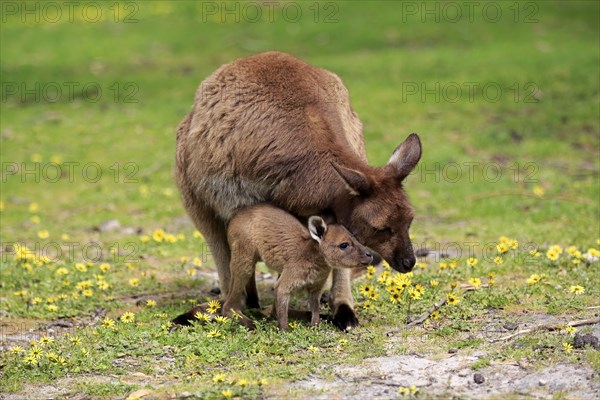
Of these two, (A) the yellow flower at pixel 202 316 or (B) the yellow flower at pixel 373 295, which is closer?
(A) the yellow flower at pixel 202 316

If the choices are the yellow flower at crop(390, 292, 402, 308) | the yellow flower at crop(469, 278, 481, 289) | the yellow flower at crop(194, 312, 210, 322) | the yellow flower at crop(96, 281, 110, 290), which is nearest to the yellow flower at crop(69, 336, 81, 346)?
the yellow flower at crop(194, 312, 210, 322)

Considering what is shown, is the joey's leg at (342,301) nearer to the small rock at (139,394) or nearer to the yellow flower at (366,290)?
the yellow flower at (366,290)

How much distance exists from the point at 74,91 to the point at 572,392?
13.7 m

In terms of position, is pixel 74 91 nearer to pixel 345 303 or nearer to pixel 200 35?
pixel 200 35

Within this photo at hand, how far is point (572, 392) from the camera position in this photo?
4.94 m

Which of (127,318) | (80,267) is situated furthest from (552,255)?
(80,267)

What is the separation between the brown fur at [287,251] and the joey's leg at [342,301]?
0.52ft

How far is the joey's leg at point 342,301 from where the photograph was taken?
6496mm

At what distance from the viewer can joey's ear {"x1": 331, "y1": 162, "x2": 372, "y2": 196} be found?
235 inches

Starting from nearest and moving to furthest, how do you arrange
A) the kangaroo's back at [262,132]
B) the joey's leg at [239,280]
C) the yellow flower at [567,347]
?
the yellow flower at [567,347], the kangaroo's back at [262,132], the joey's leg at [239,280]

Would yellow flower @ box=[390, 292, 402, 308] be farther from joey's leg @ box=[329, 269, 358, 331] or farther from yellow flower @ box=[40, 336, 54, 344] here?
yellow flower @ box=[40, 336, 54, 344]

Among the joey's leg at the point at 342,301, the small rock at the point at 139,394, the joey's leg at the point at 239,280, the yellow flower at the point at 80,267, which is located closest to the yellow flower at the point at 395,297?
the joey's leg at the point at 342,301

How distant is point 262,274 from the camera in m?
8.55

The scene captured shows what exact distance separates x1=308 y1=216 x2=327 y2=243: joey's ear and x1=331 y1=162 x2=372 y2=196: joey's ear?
30 centimetres
